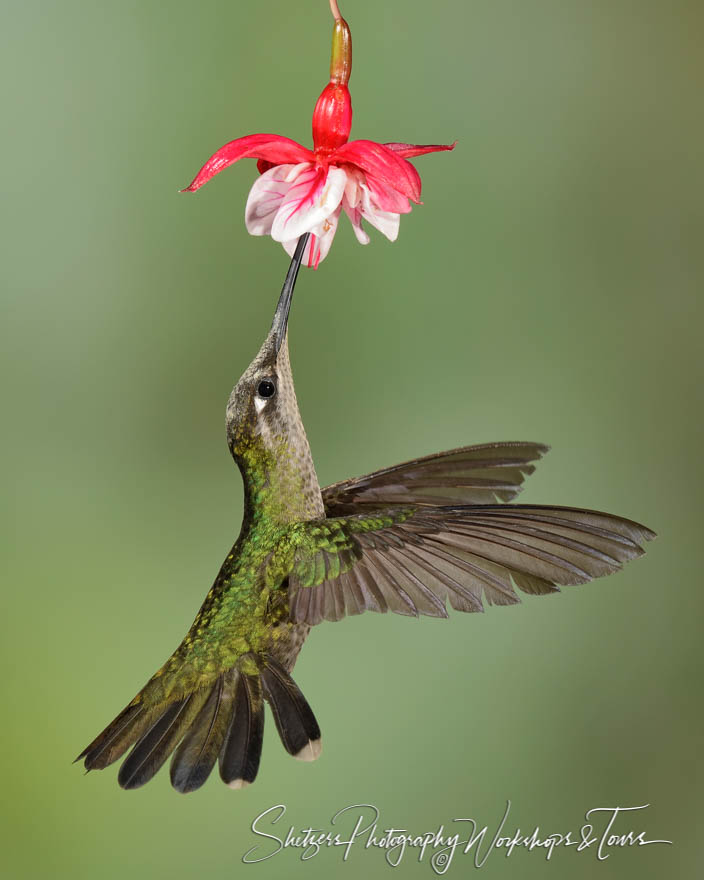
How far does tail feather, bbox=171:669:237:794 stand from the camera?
2.72ft

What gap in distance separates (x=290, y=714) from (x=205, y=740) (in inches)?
3.3

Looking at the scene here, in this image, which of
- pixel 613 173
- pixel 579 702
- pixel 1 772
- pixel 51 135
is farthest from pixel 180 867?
pixel 613 173

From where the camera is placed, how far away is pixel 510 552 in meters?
0.76

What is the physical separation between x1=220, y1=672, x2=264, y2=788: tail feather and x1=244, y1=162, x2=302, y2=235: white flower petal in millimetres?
418

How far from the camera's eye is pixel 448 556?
0.80 metres

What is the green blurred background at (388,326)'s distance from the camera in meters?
1.78

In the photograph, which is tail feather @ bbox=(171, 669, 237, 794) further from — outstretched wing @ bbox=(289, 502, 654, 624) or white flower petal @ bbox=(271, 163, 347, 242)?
white flower petal @ bbox=(271, 163, 347, 242)

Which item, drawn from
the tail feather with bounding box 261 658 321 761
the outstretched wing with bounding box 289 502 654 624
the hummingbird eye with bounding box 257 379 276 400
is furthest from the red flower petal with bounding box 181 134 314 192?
the tail feather with bounding box 261 658 321 761

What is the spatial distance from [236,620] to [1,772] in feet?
3.20

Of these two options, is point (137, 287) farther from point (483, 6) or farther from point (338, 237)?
point (483, 6)

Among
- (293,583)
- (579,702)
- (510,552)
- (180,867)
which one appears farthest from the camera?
(579,702)

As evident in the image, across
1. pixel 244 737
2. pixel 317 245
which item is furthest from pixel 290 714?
pixel 317 245

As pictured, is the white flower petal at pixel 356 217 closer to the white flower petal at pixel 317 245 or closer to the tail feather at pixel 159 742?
the white flower petal at pixel 317 245

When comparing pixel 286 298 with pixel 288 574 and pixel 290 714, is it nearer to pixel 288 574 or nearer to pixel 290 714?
pixel 288 574
